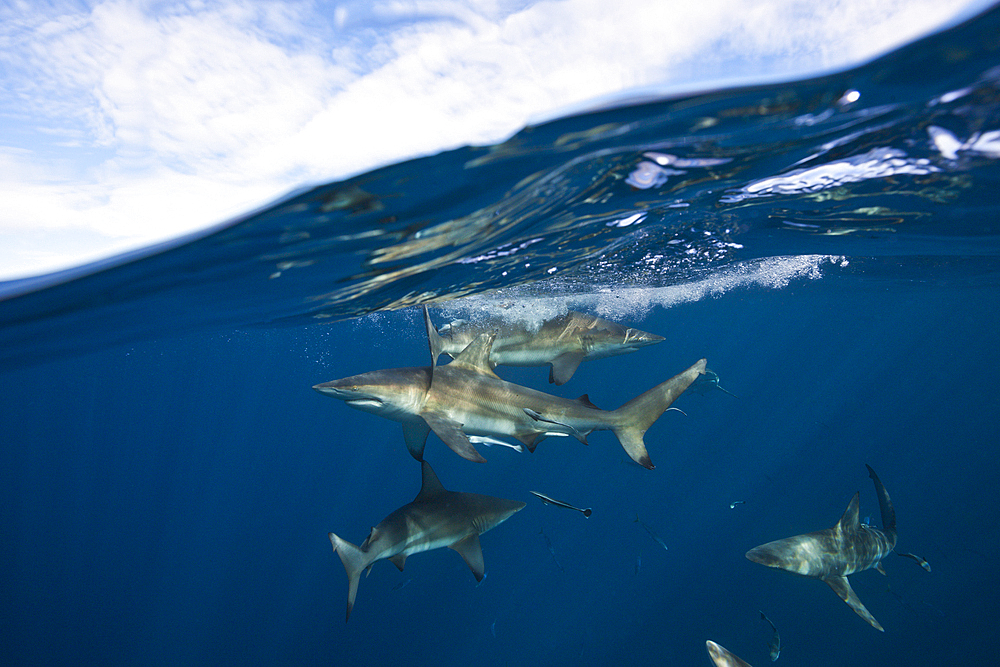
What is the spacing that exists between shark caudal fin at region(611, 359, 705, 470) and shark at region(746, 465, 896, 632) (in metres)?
2.76

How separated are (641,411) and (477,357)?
2.08m

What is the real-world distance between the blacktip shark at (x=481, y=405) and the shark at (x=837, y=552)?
302cm

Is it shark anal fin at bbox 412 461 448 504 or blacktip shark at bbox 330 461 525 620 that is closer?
blacktip shark at bbox 330 461 525 620

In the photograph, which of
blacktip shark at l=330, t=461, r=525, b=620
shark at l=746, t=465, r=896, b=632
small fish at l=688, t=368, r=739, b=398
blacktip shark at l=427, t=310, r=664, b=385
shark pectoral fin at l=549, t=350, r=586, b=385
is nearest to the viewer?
blacktip shark at l=330, t=461, r=525, b=620

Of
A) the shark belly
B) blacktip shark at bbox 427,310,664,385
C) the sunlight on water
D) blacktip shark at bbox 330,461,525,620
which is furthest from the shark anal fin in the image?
the sunlight on water

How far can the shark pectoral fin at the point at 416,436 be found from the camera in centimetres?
549

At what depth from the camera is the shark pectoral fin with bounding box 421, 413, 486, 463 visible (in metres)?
3.95

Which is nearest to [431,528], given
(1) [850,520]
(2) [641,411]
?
(2) [641,411]

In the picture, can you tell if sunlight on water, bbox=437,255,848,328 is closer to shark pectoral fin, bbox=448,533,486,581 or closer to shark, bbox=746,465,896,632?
shark, bbox=746,465,896,632

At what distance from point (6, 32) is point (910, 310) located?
179 feet

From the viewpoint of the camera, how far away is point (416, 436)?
5676mm

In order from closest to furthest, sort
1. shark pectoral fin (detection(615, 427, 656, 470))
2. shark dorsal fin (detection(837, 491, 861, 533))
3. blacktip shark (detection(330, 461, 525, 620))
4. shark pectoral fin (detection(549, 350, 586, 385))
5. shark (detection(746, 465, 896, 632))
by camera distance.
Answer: blacktip shark (detection(330, 461, 525, 620))
shark pectoral fin (detection(615, 427, 656, 470))
shark (detection(746, 465, 896, 632))
shark pectoral fin (detection(549, 350, 586, 385))
shark dorsal fin (detection(837, 491, 861, 533))

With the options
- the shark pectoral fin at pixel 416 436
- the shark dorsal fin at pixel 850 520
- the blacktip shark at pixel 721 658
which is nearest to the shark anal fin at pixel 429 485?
the shark pectoral fin at pixel 416 436

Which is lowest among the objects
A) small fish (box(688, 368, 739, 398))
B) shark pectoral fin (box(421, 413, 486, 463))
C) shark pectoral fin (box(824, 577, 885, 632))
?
shark pectoral fin (box(824, 577, 885, 632))
